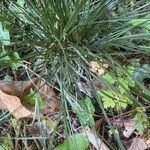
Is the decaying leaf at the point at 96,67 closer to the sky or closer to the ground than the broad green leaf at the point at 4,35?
closer to the ground

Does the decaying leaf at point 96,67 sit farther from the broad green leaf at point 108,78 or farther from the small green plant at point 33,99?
the small green plant at point 33,99

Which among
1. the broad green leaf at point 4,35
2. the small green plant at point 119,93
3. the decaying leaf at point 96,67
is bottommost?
the small green plant at point 119,93

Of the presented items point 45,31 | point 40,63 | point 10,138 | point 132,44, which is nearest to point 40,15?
point 45,31

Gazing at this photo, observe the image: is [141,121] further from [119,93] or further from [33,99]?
[33,99]

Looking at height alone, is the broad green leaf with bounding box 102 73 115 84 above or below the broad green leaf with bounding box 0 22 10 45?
below

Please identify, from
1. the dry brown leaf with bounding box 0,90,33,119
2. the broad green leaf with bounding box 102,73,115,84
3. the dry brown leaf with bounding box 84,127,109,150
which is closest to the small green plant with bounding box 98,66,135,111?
the broad green leaf with bounding box 102,73,115,84

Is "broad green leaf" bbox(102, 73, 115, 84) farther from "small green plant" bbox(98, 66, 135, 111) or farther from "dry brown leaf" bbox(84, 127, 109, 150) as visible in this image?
"dry brown leaf" bbox(84, 127, 109, 150)

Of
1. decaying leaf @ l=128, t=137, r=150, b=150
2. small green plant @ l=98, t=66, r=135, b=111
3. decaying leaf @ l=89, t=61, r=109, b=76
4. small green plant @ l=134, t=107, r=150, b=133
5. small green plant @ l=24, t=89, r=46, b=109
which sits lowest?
decaying leaf @ l=128, t=137, r=150, b=150

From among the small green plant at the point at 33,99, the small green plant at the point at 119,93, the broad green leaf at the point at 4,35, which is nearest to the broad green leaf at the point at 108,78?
the small green plant at the point at 119,93
